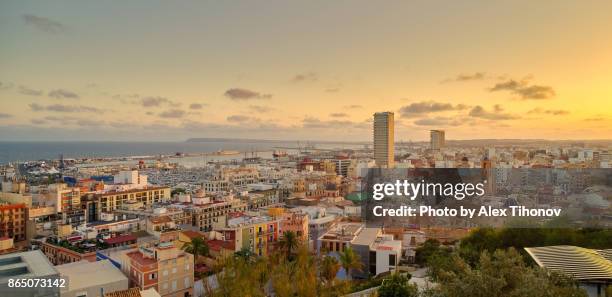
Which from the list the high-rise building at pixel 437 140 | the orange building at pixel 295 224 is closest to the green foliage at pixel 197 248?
the orange building at pixel 295 224

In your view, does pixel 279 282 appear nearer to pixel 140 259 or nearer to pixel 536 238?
pixel 140 259

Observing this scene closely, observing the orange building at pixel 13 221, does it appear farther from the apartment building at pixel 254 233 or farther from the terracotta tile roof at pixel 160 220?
the apartment building at pixel 254 233

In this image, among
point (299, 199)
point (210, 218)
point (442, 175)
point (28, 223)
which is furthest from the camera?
point (442, 175)

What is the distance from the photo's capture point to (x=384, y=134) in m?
32.0

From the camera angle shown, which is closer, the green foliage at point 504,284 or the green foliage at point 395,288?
the green foliage at point 504,284

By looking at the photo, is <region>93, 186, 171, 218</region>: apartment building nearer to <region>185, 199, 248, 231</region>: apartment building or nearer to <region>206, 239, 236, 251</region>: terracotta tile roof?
<region>185, 199, 248, 231</region>: apartment building

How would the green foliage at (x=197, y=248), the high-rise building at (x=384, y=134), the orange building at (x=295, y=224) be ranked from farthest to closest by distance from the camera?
the high-rise building at (x=384, y=134) < the orange building at (x=295, y=224) < the green foliage at (x=197, y=248)

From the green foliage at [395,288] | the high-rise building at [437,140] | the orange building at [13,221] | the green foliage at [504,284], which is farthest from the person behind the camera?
the high-rise building at [437,140]

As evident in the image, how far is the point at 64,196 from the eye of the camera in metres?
11.2

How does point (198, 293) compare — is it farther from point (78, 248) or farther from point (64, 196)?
point (64, 196)

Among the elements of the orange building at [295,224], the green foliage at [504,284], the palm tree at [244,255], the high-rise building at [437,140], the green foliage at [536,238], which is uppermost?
the high-rise building at [437,140]

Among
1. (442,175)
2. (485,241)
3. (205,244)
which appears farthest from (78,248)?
(442,175)

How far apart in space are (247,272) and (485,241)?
3.67 meters

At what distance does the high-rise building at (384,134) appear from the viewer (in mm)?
31828
